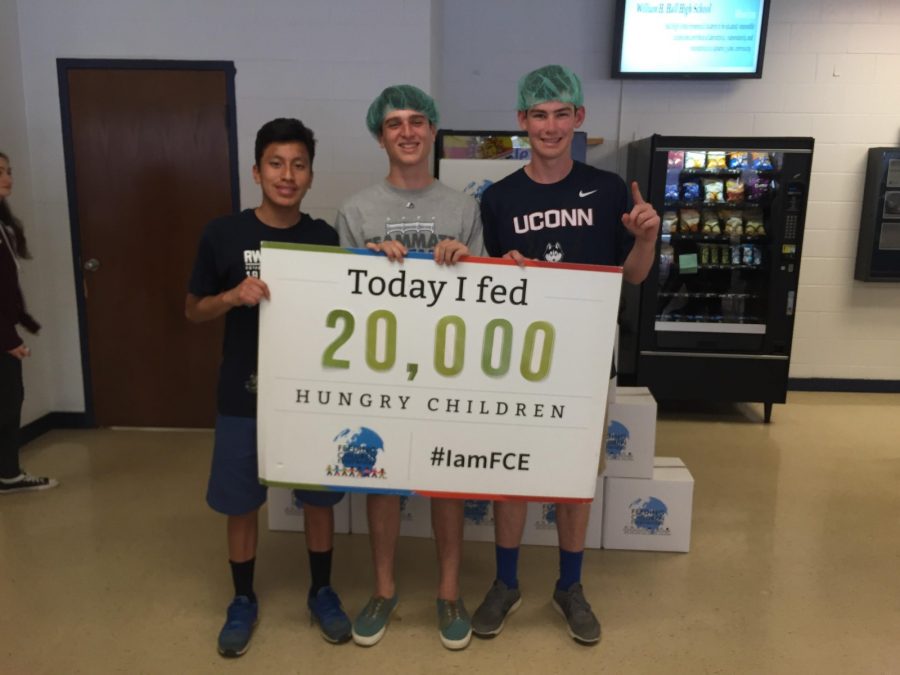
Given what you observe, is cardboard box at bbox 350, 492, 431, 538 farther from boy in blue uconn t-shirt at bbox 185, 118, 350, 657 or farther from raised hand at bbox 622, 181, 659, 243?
raised hand at bbox 622, 181, 659, 243

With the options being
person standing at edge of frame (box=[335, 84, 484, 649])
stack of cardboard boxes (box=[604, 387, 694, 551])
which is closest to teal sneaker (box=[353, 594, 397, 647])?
person standing at edge of frame (box=[335, 84, 484, 649])

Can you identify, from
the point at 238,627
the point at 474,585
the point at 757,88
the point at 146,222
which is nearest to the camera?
the point at 238,627

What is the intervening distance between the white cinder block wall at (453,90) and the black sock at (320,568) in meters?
2.15

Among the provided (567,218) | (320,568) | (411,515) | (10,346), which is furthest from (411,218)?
(10,346)

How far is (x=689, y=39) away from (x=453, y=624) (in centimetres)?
395

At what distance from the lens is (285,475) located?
1965 millimetres

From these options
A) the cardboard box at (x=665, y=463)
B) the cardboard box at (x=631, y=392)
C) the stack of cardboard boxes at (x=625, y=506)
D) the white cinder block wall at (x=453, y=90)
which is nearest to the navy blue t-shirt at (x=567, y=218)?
the stack of cardboard boxes at (x=625, y=506)

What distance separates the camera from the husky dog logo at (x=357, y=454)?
1957mm

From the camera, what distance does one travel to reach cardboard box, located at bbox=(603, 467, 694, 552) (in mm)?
2686

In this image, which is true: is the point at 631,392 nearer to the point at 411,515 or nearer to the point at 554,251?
the point at 411,515

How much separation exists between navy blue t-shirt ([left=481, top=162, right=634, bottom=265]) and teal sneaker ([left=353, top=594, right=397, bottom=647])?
1183mm

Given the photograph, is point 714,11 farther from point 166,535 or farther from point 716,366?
point 166,535

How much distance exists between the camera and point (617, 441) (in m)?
2.75

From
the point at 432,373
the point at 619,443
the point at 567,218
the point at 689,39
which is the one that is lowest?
the point at 619,443
